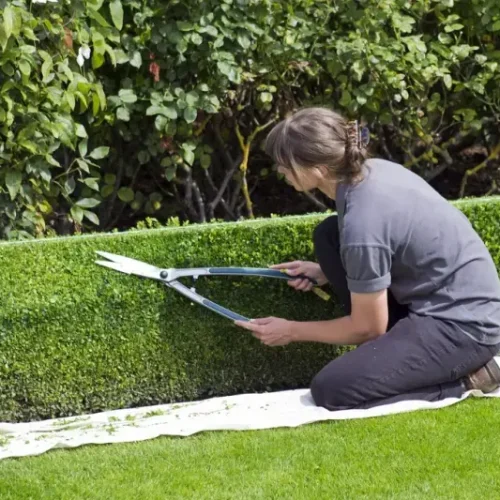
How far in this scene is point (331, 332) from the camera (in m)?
3.72

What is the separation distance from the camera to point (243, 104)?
5.57 meters

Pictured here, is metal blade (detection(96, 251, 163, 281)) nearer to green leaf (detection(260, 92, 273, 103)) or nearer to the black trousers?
the black trousers

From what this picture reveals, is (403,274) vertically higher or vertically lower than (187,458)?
higher

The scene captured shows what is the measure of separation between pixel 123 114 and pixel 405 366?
6.64ft

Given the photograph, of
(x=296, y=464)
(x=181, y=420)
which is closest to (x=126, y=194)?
(x=181, y=420)

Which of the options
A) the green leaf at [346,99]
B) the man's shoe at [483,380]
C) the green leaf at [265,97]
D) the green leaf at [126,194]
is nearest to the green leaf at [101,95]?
the green leaf at [126,194]

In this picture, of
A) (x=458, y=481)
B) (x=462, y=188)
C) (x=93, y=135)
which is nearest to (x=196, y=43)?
(x=93, y=135)

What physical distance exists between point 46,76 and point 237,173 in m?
1.54

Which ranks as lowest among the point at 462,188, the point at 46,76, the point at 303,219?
the point at 462,188

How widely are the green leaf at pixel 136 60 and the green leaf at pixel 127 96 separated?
0.42ft

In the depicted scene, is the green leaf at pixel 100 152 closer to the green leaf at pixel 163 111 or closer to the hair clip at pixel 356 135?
the green leaf at pixel 163 111

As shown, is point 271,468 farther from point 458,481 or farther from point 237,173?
point 237,173

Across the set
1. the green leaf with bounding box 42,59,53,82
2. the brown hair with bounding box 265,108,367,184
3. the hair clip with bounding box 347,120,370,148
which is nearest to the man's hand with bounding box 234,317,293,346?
the brown hair with bounding box 265,108,367,184

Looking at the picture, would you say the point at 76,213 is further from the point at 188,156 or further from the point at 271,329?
the point at 271,329
